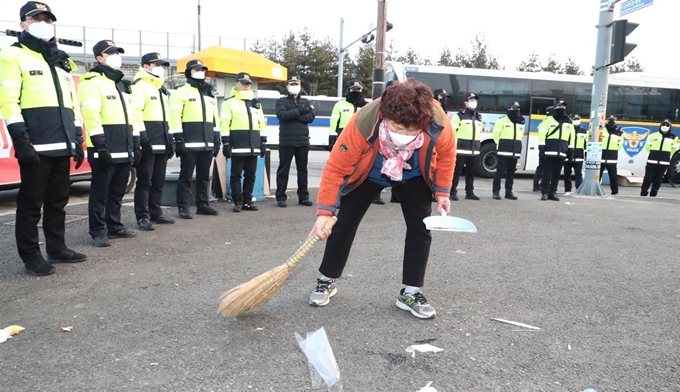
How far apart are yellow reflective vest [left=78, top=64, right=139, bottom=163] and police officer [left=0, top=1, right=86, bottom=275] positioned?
73 centimetres

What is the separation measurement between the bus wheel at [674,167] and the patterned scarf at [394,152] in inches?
684

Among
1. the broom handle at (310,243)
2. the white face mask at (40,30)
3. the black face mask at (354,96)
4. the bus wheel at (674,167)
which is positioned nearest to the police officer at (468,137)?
the black face mask at (354,96)

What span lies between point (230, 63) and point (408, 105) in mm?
9015

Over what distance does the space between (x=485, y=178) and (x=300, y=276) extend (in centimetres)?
1381

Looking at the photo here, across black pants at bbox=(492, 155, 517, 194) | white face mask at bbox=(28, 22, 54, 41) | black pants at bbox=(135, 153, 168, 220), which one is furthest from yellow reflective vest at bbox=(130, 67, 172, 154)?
black pants at bbox=(492, 155, 517, 194)

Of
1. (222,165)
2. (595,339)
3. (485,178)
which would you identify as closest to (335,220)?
(595,339)

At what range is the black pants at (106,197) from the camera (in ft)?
18.9

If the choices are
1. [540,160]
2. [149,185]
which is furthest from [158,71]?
[540,160]

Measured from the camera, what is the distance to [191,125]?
758 cm

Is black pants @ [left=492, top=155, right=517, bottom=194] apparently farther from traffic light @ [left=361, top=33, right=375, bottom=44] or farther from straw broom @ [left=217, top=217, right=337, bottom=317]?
traffic light @ [left=361, top=33, right=375, bottom=44]

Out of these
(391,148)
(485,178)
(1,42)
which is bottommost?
(485,178)

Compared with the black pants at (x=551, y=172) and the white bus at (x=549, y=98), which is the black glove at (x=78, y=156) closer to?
the black pants at (x=551, y=172)

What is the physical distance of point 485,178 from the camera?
17625mm

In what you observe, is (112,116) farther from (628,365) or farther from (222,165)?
(628,365)
